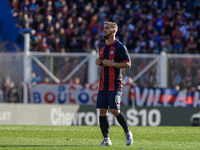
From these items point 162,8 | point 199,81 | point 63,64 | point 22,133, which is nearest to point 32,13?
point 63,64

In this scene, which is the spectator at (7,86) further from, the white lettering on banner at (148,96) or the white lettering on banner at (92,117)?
the white lettering on banner at (148,96)

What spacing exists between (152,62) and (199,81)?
5.69 ft

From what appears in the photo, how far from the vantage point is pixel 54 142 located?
7.84m

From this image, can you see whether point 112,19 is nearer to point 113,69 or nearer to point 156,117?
point 156,117

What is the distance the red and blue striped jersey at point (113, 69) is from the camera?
7.34 meters

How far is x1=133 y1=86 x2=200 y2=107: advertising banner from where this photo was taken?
49.7ft

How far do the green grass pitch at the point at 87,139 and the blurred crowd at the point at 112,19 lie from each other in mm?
7292

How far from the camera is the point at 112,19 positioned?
19641 mm

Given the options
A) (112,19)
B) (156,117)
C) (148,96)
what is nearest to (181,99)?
(148,96)

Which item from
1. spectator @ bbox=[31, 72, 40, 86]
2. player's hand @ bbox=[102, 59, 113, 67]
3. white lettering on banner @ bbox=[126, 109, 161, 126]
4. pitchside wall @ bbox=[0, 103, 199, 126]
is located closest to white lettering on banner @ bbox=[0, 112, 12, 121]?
pitchside wall @ bbox=[0, 103, 199, 126]

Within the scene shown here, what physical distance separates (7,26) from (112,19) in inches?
182

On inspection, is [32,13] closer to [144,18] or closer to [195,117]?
[144,18]

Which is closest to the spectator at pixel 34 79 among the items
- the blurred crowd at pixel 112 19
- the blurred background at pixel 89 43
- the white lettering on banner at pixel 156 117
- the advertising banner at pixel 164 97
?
the blurred background at pixel 89 43

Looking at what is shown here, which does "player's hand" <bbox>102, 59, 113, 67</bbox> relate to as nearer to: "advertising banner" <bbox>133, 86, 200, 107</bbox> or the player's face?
the player's face
